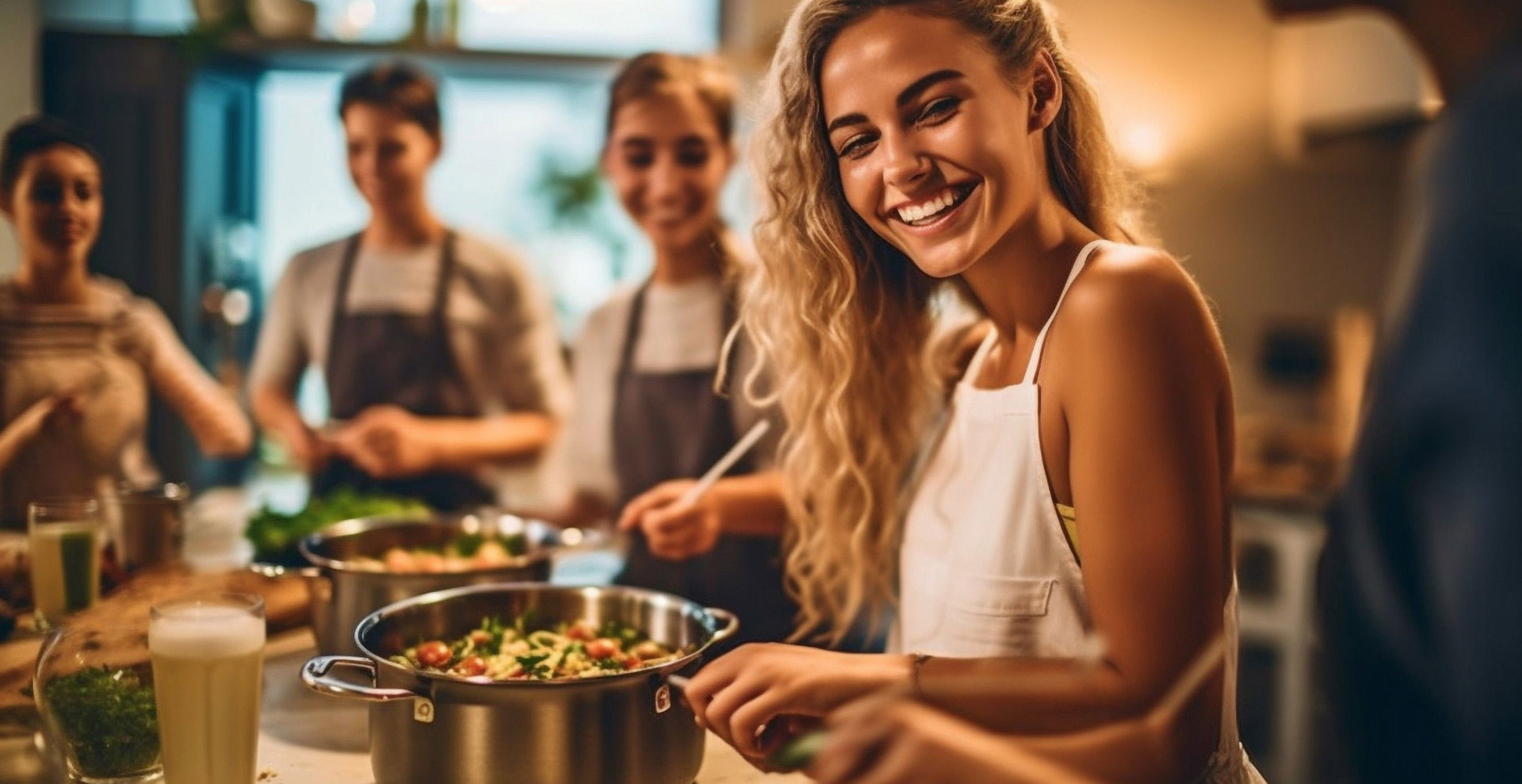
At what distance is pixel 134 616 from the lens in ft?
4.72

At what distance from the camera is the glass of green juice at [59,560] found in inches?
62.8

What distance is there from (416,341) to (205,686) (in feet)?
5.51

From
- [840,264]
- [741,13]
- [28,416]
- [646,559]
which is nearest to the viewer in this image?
[840,264]

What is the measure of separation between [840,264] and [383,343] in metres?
1.56

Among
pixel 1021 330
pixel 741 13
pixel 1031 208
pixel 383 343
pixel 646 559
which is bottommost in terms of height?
pixel 646 559

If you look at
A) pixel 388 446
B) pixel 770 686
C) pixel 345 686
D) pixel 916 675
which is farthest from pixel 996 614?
pixel 388 446

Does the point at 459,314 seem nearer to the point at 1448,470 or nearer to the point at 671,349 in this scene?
the point at 671,349

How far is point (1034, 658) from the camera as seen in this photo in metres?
1.09

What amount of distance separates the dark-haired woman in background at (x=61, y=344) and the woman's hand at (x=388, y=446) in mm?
550

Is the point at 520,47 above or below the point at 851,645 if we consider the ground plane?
above

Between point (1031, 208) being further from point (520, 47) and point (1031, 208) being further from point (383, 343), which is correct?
point (520, 47)

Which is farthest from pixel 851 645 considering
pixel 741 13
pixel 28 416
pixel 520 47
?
pixel 741 13

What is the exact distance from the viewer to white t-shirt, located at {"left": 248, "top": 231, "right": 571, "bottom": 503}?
268 centimetres

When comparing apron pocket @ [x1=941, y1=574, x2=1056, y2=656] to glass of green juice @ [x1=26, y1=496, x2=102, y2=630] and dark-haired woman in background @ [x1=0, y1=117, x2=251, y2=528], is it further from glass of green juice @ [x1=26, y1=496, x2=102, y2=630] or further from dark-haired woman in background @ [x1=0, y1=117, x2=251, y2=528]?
dark-haired woman in background @ [x1=0, y1=117, x2=251, y2=528]
